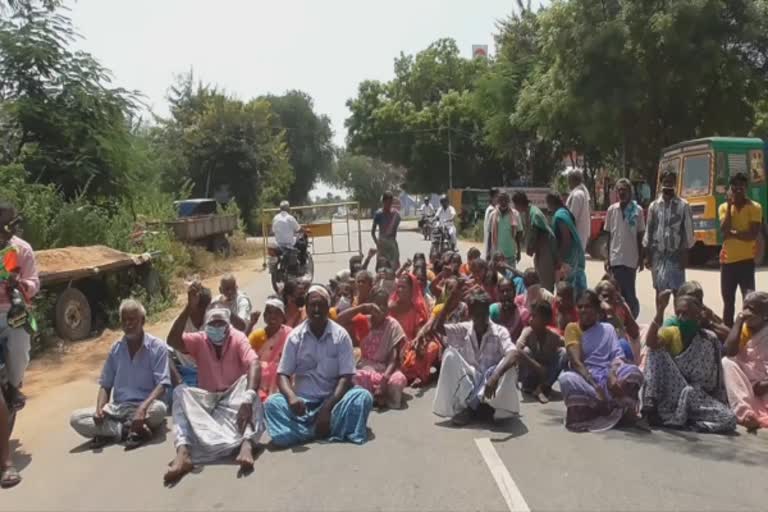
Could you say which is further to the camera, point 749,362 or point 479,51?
point 479,51

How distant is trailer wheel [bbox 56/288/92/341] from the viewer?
399 inches

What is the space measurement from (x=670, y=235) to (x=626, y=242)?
1.92 ft

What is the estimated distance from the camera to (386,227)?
11133 millimetres

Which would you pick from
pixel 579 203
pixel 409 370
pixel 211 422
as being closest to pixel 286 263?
pixel 579 203

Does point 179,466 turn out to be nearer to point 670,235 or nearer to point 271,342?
point 271,342

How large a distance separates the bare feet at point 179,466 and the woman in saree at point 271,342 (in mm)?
1310

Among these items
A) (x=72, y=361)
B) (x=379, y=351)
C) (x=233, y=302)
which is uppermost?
(x=233, y=302)

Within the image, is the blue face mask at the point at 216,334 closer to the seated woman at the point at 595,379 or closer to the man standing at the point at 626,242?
the seated woman at the point at 595,379

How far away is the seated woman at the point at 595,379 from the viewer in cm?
570

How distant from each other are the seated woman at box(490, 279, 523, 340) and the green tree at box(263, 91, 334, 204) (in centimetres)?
5798

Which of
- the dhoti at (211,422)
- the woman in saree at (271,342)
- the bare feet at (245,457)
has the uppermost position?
the woman in saree at (271,342)

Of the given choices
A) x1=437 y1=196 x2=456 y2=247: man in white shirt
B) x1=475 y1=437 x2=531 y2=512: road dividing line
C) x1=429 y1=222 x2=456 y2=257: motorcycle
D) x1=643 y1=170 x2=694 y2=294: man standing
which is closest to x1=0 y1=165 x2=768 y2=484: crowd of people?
x1=475 y1=437 x2=531 y2=512: road dividing line

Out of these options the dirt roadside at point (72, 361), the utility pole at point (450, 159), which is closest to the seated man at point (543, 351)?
the dirt roadside at point (72, 361)

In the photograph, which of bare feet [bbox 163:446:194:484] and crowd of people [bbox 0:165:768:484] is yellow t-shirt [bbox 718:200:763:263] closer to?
crowd of people [bbox 0:165:768:484]
